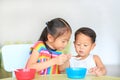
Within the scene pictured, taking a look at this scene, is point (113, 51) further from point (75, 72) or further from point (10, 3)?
point (75, 72)

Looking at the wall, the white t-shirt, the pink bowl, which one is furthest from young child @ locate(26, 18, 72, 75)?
the wall

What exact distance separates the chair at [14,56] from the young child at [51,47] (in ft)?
0.49

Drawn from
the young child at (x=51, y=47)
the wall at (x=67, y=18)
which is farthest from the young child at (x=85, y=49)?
the wall at (x=67, y=18)

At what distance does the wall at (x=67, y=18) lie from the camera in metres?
2.78

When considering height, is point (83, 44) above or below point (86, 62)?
above

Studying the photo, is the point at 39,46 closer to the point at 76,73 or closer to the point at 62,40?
the point at 62,40

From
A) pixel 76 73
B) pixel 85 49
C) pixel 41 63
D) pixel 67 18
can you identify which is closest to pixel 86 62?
pixel 85 49

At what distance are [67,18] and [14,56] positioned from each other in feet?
3.44

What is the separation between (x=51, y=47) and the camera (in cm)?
184

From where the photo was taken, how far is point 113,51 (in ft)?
9.12

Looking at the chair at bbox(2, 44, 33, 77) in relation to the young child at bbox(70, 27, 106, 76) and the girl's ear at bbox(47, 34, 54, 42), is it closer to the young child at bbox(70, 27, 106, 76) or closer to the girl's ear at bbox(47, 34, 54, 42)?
the girl's ear at bbox(47, 34, 54, 42)

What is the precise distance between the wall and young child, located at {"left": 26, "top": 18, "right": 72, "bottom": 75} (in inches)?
38.2

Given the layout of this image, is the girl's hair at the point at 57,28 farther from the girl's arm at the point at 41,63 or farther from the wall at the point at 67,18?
the wall at the point at 67,18

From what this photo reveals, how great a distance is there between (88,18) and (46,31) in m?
1.07
